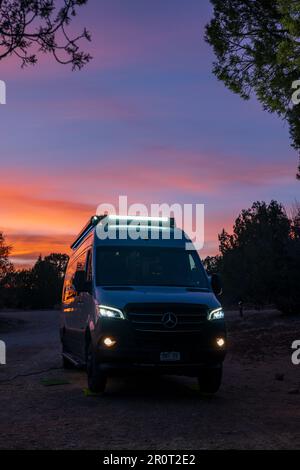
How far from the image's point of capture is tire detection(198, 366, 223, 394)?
1005cm

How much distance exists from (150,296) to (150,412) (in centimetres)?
190

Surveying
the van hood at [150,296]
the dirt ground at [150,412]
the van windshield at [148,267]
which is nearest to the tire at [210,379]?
the dirt ground at [150,412]

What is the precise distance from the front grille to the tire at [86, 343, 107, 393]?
33.9 inches

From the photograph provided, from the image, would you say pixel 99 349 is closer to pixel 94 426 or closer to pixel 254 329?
pixel 94 426

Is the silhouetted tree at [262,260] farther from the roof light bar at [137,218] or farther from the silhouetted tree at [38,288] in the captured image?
the silhouetted tree at [38,288]

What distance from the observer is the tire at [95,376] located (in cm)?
981

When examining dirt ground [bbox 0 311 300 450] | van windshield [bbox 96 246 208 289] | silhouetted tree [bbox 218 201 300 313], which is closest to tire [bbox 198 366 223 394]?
dirt ground [bbox 0 311 300 450]

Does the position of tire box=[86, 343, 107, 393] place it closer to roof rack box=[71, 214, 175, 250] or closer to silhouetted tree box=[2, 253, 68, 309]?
roof rack box=[71, 214, 175, 250]

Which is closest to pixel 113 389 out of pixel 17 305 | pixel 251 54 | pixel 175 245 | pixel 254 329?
pixel 175 245

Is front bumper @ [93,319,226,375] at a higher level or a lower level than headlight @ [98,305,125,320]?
lower

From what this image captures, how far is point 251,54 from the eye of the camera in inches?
700

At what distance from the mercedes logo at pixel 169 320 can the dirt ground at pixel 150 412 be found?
1.14 m

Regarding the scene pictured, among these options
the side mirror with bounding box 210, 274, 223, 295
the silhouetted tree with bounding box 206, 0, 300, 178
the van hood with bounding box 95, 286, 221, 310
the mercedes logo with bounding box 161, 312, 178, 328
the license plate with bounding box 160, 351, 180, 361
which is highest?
the silhouetted tree with bounding box 206, 0, 300, 178

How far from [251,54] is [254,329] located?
11.3 meters
